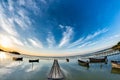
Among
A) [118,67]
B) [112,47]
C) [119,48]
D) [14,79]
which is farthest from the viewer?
[112,47]

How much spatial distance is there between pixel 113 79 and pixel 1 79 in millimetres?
29471

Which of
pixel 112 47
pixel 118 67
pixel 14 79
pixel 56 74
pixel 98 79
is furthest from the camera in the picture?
pixel 112 47

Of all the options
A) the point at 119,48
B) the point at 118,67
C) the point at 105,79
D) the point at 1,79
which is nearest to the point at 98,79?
the point at 105,79

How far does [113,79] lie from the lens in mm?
40125

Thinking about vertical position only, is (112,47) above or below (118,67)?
above

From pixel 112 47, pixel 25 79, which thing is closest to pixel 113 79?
pixel 25 79

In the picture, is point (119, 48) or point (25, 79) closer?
point (25, 79)

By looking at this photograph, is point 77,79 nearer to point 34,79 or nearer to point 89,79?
point 89,79

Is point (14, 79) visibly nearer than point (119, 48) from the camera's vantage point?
Yes

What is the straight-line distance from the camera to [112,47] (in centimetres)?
14238

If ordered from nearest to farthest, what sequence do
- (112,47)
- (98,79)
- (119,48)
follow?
(98,79), (119,48), (112,47)

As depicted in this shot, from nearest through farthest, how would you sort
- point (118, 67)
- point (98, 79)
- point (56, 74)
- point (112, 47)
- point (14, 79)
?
point (56, 74) → point (98, 79) → point (14, 79) → point (118, 67) → point (112, 47)

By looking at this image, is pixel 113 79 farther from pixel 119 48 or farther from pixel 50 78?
pixel 119 48

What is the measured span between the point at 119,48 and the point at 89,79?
96.6m
